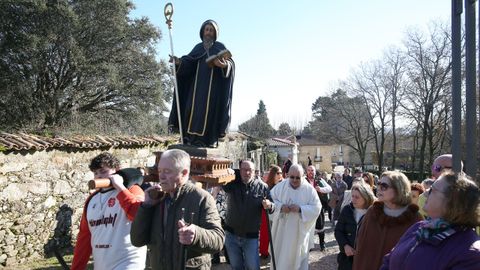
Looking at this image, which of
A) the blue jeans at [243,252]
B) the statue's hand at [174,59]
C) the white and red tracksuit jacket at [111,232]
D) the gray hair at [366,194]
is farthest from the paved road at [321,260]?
the white and red tracksuit jacket at [111,232]

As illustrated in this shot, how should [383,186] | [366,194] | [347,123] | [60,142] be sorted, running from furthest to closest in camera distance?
[347,123] < [60,142] < [366,194] < [383,186]

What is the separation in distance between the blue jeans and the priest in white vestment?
764mm

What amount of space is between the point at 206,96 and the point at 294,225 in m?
2.37

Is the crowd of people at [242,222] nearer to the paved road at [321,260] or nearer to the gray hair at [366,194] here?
the gray hair at [366,194]

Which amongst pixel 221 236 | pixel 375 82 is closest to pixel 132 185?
pixel 221 236

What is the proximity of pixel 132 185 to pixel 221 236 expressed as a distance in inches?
48.8

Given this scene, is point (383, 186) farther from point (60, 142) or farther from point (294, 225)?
point (60, 142)

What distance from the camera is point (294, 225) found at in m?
5.96

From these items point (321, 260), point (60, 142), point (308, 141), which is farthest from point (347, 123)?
point (60, 142)

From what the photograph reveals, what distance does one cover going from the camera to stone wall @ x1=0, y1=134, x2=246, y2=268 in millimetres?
7250

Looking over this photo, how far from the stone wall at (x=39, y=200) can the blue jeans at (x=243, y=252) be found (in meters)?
3.96

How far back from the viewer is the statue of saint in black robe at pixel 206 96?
4.70 metres

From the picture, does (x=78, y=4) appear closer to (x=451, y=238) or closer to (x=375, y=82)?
(x=451, y=238)

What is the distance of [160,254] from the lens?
8.95ft
